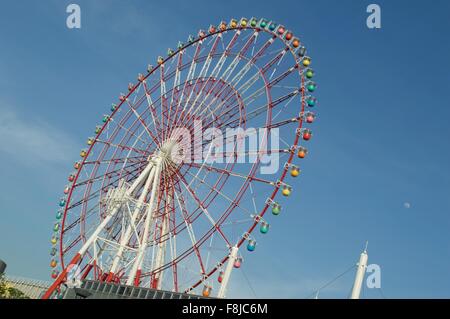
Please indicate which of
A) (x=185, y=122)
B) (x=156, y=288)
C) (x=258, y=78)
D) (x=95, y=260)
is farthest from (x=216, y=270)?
(x=258, y=78)

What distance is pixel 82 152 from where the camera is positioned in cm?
4197

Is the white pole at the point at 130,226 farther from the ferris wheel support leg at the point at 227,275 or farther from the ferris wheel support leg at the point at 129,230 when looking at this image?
the ferris wheel support leg at the point at 227,275

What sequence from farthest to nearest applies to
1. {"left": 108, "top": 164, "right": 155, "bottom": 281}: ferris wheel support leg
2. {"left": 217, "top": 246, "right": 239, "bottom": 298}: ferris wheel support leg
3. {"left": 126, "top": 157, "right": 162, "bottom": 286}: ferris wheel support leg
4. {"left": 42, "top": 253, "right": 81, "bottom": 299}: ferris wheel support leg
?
1. {"left": 108, "top": 164, "right": 155, "bottom": 281}: ferris wheel support leg
2. {"left": 126, "top": 157, "right": 162, "bottom": 286}: ferris wheel support leg
3. {"left": 42, "top": 253, "right": 81, "bottom": 299}: ferris wheel support leg
4. {"left": 217, "top": 246, "right": 239, "bottom": 298}: ferris wheel support leg

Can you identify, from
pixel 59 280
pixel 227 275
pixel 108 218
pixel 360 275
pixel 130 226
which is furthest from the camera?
pixel 130 226

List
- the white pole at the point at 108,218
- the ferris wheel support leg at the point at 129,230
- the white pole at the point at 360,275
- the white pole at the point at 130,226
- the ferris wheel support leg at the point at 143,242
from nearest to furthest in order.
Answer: the white pole at the point at 360,275
the ferris wheel support leg at the point at 143,242
the ferris wheel support leg at the point at 129,230
the white pole at the point at 130,226
the white pole at the point at 108,218

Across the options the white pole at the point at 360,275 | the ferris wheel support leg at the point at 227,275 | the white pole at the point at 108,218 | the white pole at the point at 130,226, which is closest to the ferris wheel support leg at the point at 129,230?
the white pole at the point at 130,226

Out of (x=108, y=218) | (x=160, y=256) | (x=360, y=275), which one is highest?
(x=108, y=218)

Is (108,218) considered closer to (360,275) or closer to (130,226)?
(130,226)

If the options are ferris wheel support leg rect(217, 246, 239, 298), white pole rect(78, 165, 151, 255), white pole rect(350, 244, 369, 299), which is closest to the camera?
white pole rect(350, 244, 369, 299)

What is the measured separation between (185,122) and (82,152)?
11543 millimetres

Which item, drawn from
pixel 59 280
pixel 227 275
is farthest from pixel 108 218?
pixel 227 275

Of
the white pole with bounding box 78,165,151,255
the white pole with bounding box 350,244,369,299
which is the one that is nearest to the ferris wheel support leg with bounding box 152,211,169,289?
the white pole with bounding box 78,165,151,255

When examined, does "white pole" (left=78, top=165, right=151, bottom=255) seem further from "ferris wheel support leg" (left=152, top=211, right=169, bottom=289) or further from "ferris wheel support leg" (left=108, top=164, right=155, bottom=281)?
"ferris wheel support leg" (left=152, top=211, right=169, bottom=289)
